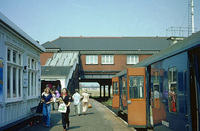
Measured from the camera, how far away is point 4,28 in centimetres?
999

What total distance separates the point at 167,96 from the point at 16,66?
649 centimetres

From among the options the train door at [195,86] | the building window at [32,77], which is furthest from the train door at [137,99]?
the train door at [195,86]

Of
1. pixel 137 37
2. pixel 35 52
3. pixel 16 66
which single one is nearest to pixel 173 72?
pixel 16 66

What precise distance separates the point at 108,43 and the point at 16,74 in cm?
4143

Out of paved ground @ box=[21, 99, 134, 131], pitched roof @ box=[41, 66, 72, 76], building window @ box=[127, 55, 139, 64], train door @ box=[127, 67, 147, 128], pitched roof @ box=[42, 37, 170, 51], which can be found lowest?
paved ground @ box=[21, 99, 134, 131]

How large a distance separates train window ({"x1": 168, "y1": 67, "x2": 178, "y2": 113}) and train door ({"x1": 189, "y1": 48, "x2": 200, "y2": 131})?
1.01 m

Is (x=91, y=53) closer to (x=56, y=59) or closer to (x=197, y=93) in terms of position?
(x=56, y=59)

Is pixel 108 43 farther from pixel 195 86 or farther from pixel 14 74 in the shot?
pixel 195 86

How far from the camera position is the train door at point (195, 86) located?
6176 millimetres

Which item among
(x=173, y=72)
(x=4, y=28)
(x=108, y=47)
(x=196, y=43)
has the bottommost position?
(x=173, y=72)

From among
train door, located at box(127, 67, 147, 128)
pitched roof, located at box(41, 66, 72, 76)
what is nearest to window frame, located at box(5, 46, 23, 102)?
train door, located at box(127, 67, 147, 128)

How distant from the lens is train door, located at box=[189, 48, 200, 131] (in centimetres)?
618

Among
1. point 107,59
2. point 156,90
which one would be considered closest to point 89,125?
point 156,90

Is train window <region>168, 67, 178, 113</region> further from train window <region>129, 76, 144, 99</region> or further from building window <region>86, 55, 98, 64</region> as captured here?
building window <region>86, 55, 98, 64</region>
